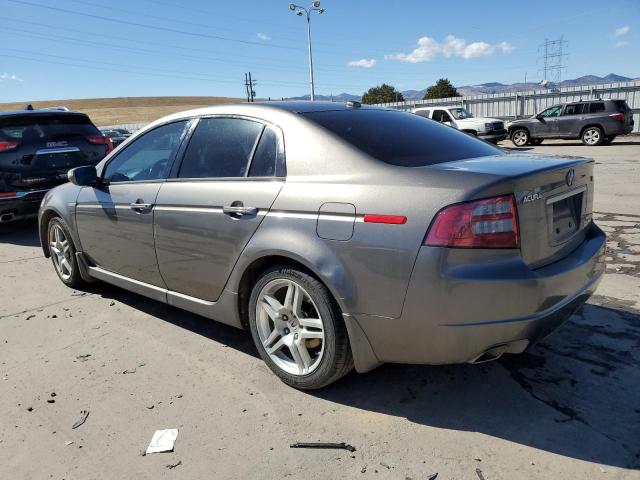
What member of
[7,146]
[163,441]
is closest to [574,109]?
[7,146]

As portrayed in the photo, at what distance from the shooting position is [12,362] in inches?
141

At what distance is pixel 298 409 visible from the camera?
2832 mm

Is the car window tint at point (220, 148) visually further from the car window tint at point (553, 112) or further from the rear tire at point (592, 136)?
the car window tint at point (553, 112)

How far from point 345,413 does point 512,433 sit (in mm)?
840

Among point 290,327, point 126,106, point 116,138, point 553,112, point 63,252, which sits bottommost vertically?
point 290,327

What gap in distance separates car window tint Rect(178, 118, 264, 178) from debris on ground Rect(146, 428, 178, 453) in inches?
59.3

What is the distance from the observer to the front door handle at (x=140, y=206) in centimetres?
367

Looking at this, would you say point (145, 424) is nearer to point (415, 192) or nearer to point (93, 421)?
point (93, 421)

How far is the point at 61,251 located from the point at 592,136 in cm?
1975

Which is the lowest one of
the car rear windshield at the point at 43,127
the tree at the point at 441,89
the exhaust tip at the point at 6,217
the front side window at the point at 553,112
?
the exhaust tip at the point at 6,217

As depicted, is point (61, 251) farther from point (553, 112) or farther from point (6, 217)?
point (553, 112)

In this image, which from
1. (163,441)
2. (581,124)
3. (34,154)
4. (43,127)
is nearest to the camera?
(163,441)

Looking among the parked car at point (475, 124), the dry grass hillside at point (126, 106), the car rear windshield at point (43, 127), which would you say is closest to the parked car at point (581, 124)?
the parked car at point (475, 124)

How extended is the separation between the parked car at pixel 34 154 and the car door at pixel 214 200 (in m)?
4.75
